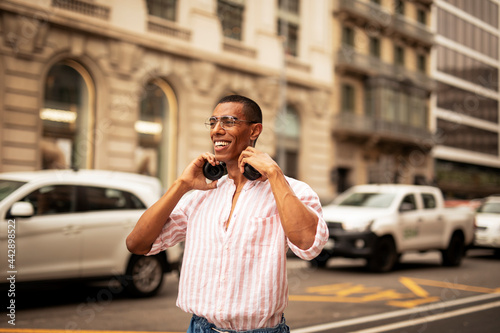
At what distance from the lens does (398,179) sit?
123ft

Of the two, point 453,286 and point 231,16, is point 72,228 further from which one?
point 231,16

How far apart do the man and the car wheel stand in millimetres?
6144

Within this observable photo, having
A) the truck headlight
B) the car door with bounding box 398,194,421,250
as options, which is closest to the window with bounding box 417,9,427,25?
the car door with bounding box 398,194,421,250

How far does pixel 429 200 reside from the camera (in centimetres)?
1357

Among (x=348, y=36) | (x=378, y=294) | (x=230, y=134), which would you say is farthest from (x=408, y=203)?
(x=348, y=36)

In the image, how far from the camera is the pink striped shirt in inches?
90.0

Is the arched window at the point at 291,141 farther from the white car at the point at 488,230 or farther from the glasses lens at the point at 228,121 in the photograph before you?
the glasses lens at the point at 228,121

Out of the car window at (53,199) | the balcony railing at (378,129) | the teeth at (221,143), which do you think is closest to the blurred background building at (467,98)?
the balcony railing at (378,129)

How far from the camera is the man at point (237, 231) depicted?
226 cm

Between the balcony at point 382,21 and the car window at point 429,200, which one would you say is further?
the balcony at point 382,21

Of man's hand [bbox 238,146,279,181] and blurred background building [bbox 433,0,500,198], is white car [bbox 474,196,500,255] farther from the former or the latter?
blurred background building [bbox 433,0,500,198]

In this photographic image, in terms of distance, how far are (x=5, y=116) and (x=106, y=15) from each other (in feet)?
16.2

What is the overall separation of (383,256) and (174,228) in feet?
33.0

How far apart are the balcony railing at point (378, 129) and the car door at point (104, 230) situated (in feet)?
75.2
